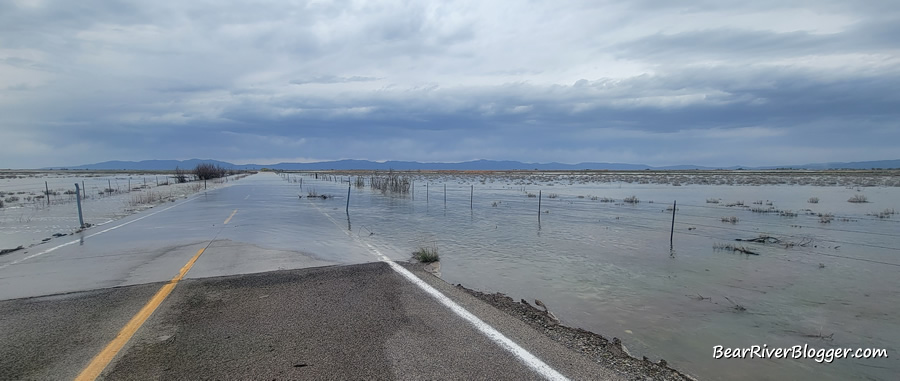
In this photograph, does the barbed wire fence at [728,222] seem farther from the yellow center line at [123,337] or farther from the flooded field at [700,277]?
the yellow center line at [123,337]

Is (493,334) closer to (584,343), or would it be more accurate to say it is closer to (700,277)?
(584,343)

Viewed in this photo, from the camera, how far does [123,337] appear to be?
15.2 ft

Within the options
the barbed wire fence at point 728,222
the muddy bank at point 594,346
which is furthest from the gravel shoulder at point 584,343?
the barbed wire fence at point 728,222

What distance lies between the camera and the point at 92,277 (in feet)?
24.6

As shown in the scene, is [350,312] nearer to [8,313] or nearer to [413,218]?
[8,313]

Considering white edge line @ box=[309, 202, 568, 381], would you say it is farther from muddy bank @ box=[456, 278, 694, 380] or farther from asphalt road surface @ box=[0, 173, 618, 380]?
muddy bank @ box=[456, 278, 694, 380]

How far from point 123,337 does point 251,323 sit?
1223mm

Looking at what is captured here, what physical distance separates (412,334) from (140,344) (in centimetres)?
273

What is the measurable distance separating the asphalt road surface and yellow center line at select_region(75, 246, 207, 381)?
19 mm

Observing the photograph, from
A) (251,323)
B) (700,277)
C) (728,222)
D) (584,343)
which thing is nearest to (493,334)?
(584,343)

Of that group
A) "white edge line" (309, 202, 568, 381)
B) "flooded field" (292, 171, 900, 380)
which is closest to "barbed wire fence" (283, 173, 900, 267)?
"flooded field" (292, 171, 900, 380)

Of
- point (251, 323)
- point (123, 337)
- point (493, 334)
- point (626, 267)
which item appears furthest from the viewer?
point (626, 267)

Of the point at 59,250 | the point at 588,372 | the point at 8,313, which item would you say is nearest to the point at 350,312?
the point at 588,372

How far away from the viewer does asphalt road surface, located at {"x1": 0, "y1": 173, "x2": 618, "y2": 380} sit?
395 cm
